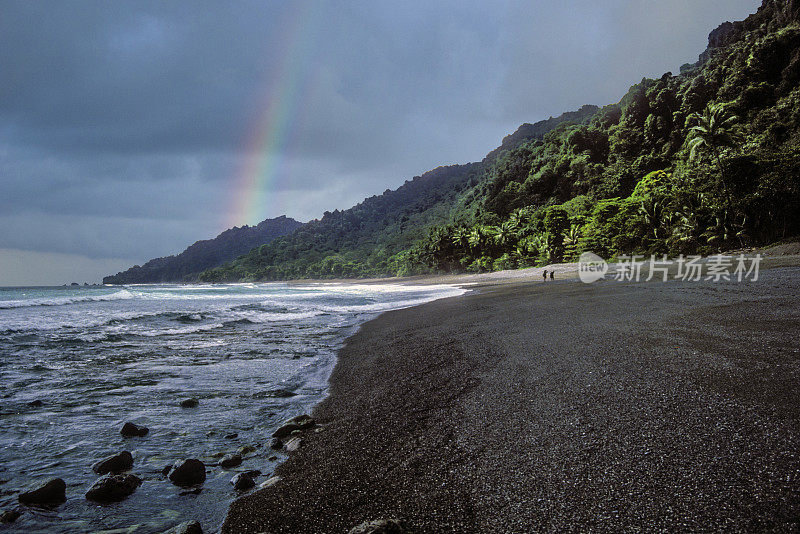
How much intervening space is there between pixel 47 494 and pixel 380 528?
3.18 metres

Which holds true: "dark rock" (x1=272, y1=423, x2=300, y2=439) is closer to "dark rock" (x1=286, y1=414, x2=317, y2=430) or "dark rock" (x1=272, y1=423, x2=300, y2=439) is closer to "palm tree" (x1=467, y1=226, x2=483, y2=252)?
"dark rock" (x1=286, y1=414, x2=317, y2=430)

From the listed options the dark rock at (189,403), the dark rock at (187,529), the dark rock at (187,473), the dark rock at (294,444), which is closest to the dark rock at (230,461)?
the dark rock at (187,473)

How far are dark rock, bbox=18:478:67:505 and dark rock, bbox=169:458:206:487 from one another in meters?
0.87

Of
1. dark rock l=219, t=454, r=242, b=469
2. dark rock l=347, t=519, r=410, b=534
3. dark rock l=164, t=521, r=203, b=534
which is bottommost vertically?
dark rock l=219, t=454, r=242, b=469

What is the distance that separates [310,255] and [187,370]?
192693 millimetres

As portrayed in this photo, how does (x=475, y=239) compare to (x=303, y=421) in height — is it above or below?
above

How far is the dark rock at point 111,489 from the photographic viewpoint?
10.7 ft

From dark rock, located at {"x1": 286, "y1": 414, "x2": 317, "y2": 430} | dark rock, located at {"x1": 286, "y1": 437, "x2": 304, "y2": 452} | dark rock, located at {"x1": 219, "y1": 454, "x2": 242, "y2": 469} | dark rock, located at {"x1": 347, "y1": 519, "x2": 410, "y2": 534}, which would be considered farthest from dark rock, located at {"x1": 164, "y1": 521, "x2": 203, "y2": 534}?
dark rock, located at {"x1": 286, "y1": 414, "x2": 317, "y2": 430}

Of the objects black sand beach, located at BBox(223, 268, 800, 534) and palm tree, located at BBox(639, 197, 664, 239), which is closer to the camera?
black sand beach, located at BBox(223, 268, 800, 534)

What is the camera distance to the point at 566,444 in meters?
3.31

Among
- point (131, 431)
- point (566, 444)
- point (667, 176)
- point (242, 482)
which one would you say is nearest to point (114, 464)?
point (131, 431)

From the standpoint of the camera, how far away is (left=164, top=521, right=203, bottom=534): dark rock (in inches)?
104

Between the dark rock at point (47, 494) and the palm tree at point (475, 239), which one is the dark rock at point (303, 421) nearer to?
the dark rock at point (47, 494)

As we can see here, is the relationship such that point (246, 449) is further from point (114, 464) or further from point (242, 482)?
point (114, 464)
